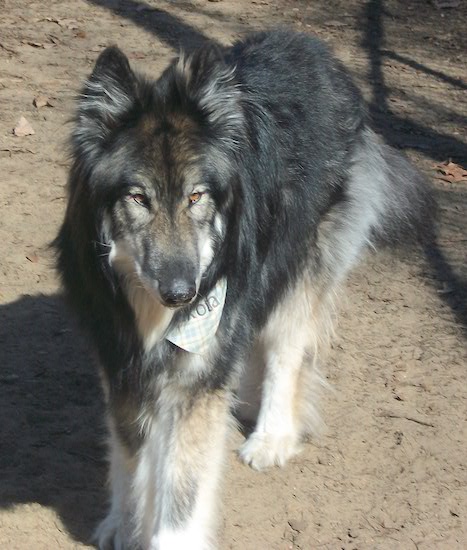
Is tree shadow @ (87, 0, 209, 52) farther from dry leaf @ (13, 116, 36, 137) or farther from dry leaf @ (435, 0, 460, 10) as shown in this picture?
dry leaf @ (435, 0, 460, 10)

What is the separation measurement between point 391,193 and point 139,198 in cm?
232

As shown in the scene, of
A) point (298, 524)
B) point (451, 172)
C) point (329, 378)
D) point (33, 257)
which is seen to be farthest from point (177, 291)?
point (451, 172)

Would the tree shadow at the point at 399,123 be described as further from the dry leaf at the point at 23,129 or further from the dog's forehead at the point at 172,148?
the dog's forehead at the point at 172,148

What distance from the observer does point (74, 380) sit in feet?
16.5

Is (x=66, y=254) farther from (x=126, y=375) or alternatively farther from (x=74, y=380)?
(x=74, y=380)

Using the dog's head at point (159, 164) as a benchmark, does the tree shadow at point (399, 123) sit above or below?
below

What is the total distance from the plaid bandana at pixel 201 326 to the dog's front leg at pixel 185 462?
21 centimetres

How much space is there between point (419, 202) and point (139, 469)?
267 cm

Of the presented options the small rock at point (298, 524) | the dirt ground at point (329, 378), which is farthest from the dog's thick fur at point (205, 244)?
the small rock at point (298, 524)

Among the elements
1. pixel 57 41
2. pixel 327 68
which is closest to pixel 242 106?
pixel 327 68

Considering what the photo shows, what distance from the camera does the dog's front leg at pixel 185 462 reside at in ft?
12.3

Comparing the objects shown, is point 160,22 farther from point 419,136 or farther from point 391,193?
point 391,193

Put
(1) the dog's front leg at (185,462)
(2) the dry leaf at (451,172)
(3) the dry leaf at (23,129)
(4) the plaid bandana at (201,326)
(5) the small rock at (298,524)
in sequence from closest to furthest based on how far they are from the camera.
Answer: (4) the plaid bandana at (201,326), (1) the dog's front leg at (185,462), (5) the small rock at (298,524), (2) the dry leaf at (451,172), (3) the dry leaf at (23,129)

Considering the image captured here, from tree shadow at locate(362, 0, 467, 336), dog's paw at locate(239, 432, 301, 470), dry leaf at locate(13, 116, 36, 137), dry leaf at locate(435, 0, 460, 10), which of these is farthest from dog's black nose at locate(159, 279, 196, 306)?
dry leaf at locate(435, 0, 460, 10)
